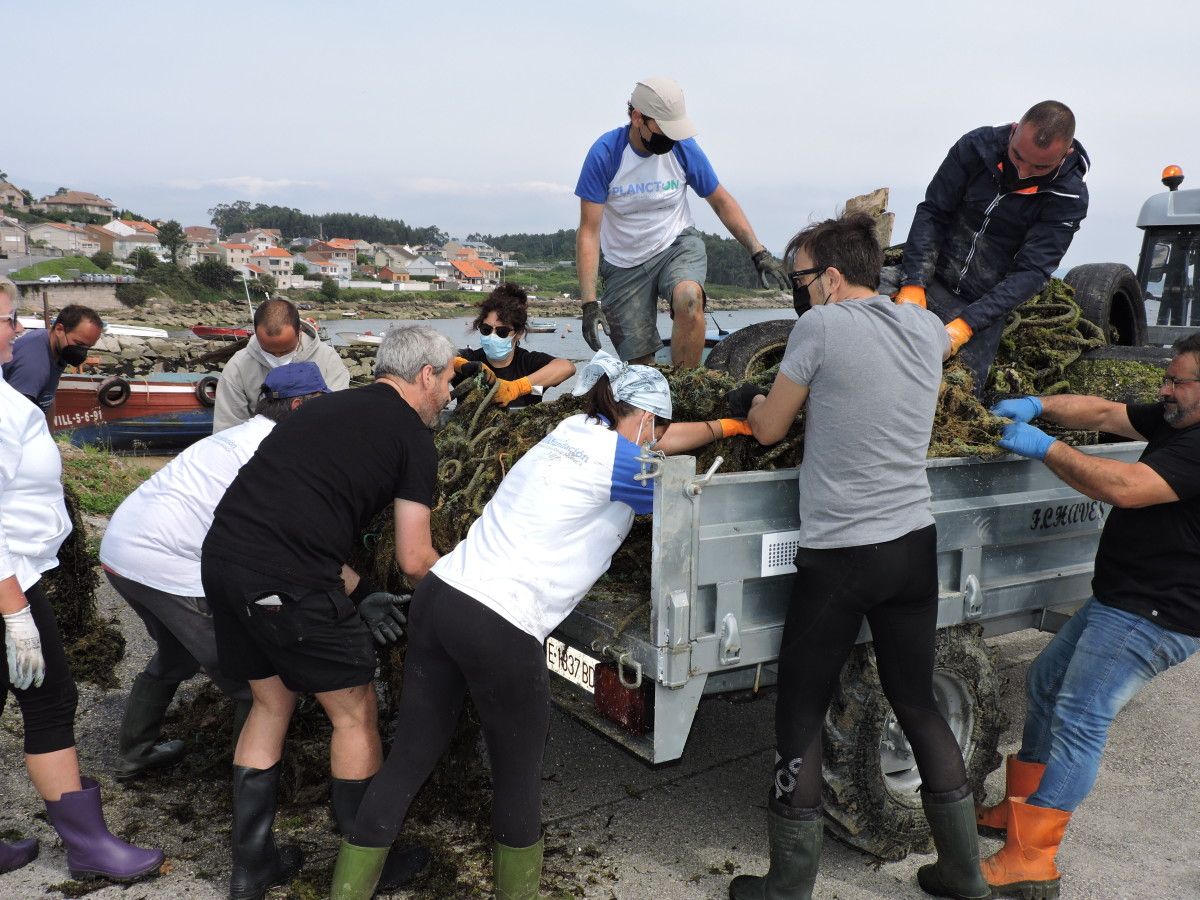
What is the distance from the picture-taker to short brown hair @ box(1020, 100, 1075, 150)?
3785 mm

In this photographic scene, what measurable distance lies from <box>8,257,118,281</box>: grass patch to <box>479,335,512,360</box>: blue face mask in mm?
74515

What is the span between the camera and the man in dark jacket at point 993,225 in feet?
13.0

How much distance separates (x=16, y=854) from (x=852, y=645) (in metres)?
2.83

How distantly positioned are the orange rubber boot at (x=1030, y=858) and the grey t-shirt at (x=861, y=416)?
1144 millimetres

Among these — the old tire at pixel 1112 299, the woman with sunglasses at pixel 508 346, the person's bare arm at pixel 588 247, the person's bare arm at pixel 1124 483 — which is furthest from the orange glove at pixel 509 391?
the old tire at pixel 1112 299

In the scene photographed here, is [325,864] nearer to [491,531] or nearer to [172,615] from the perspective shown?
[172,615]

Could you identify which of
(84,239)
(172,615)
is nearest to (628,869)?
(172,615)

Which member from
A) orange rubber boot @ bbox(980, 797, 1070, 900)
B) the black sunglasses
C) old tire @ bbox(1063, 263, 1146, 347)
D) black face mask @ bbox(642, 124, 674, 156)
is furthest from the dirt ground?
black face mask @ bbox(642, 124, 674, 156)

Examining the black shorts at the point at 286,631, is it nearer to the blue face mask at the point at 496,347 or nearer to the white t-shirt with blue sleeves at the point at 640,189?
the blue face mask at the point at 496,347

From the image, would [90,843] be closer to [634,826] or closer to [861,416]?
[634,826]

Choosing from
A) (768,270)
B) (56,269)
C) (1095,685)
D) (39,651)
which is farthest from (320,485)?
(56,269)

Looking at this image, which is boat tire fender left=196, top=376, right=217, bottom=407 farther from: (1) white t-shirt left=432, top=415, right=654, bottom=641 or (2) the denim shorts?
(1) white t-shirt left=432, top=415, right=654, bottom=641

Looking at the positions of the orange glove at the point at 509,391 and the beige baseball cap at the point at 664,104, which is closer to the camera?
the orange glove at the point at 509,391

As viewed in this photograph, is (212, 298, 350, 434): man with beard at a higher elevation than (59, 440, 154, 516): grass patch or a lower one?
higher
